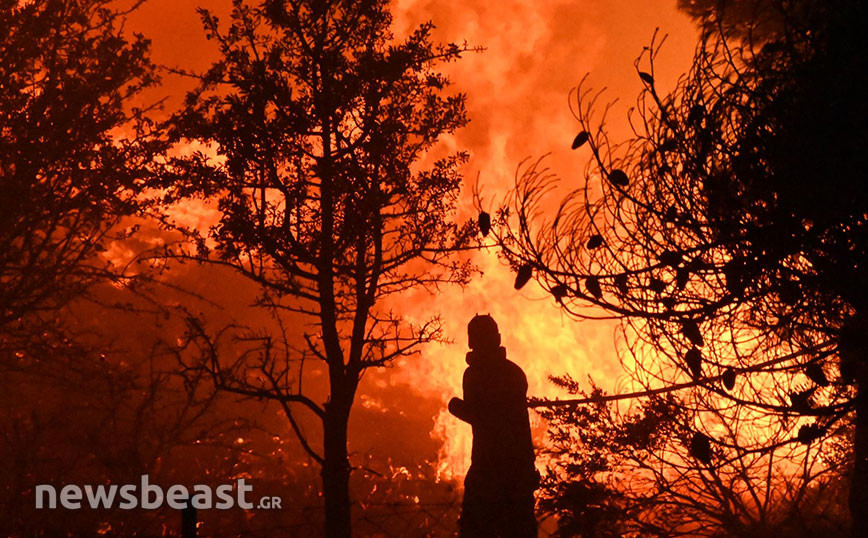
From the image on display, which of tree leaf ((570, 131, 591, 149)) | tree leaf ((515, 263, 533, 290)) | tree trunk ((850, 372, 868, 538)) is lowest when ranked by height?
tree trunk ((850, 372, 868, 538))

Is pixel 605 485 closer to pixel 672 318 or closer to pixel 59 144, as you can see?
pixel 672 318

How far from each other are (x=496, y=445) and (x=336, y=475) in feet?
8.55

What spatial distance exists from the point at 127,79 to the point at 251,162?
169 inches

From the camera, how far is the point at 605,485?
8.43m

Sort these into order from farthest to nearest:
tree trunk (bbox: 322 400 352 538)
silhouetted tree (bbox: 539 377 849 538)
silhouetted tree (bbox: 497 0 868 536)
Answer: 1. tree trunk (bbox: 322 400 352 538)
2. silhouetted tree (bbox: 539 377 849 538)
3. silhouetted tree (bbox: 497 0 868 536)

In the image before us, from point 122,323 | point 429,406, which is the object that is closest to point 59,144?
point 122,323

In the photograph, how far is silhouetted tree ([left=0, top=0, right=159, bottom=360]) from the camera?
9.83 m

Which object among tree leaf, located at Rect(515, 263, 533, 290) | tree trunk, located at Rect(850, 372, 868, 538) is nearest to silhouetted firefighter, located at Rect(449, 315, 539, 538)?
Result: tree leaf, located at Rect(515, 263, 533, 290)

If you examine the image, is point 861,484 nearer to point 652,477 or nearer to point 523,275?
point 652,477

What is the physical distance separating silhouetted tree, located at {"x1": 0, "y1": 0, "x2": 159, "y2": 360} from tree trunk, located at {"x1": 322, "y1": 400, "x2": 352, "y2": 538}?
186 inches

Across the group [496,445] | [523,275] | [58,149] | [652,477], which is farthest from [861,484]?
[58,149]

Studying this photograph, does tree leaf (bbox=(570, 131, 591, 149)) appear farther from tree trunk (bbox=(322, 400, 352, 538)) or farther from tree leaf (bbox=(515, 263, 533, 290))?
tree trunk (bbox=(322, 400, 352, 538))

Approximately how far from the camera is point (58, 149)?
10.0m

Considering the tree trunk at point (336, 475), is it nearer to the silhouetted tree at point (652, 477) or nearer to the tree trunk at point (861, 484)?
the silhouetted tree at point (652, 477)
